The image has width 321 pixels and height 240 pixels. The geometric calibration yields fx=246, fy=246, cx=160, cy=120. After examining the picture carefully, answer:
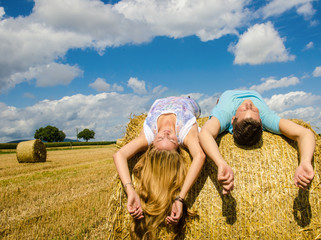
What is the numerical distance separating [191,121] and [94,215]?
2.51 meters

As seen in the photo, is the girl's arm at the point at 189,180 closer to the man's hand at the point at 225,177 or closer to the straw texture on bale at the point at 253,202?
the straw texture on bale at the point at 253,202

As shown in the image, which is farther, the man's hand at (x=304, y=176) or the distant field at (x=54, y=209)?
the distant field at (x=54, y=209)

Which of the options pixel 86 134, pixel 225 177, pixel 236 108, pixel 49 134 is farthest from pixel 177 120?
pixel 86 134

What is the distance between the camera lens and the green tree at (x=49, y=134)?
284 ft

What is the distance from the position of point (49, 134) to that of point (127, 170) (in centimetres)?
9263

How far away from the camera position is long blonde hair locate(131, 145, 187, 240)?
9.50ft

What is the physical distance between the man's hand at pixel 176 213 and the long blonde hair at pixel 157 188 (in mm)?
76

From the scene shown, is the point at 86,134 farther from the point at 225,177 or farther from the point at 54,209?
the point at 225,177

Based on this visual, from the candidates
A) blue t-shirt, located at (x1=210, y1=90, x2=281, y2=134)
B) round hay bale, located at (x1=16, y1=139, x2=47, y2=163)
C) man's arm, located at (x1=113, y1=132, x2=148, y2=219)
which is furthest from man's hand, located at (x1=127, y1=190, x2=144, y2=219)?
round hay bale, located at (x1=16, y1=139, x2=47, y2=163)

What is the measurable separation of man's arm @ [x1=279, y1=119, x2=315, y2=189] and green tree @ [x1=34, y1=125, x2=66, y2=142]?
92.9 metres

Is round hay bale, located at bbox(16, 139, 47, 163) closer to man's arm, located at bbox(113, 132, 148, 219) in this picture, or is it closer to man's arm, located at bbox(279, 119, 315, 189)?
man's arm, located at bbox(113, 132, 148, 219)

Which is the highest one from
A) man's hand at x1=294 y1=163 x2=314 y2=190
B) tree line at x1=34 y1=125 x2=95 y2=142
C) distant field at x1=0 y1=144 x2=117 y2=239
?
man's hand at x1=294 y1=163 x2=314 y2=190

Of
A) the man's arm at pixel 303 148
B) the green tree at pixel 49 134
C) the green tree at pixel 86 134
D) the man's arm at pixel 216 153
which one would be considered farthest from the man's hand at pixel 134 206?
the green tree at pixel 86 134

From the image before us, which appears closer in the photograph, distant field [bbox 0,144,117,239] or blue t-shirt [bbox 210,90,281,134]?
blue t-shirt [bbox 210,90,281,134]
